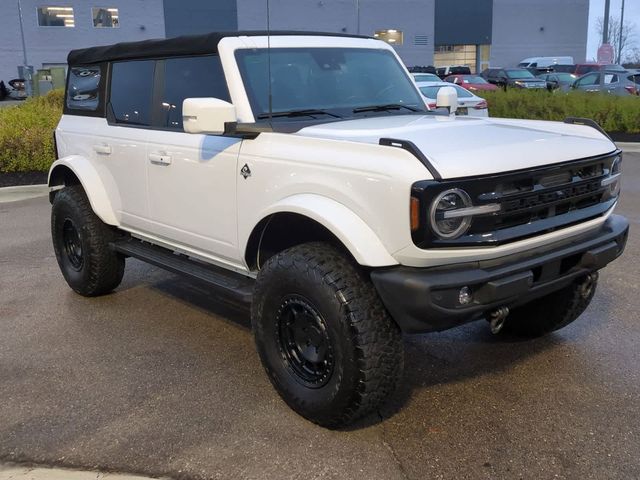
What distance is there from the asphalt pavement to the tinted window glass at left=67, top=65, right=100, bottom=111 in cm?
164

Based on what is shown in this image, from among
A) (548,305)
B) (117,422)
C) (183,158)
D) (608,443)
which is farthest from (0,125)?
(608,443)

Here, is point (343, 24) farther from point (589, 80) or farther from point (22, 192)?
point (22, 192)

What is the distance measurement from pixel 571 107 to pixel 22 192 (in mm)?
11517

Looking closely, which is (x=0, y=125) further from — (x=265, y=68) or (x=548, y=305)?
(x=548, y=305)

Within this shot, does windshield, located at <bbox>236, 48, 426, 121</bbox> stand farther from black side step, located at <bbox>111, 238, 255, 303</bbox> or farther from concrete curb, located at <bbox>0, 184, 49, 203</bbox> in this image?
concrete curb, located at <bbox>0, 184, 49, 203</bbox>

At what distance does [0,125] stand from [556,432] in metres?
11.0

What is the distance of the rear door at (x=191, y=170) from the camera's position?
3863mm

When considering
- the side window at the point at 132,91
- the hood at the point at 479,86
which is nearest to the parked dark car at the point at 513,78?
the hood at the point at 479,86

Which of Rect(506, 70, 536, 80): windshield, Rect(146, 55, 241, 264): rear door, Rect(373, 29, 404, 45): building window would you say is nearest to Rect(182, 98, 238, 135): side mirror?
Rect(146, 55, 241, 264): rear door

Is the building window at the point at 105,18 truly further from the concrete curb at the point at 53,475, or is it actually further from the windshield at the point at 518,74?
the concrete curb at the point at 53,475

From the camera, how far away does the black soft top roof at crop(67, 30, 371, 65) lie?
13.6 feet

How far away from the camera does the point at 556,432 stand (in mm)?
3291

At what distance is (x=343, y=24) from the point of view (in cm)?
4953

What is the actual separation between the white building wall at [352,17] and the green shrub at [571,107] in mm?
30842
